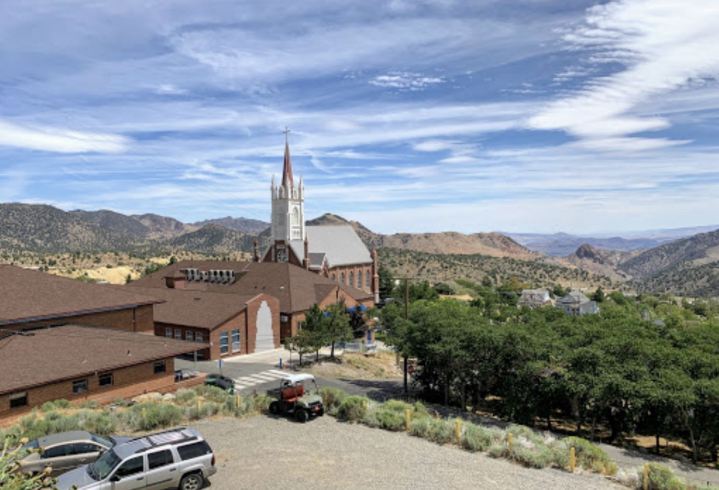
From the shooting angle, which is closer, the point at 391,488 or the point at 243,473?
the point at 391,488

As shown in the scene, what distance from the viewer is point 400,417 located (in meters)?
22.8

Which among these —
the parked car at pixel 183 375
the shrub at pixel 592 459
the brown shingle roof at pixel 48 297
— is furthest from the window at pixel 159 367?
the shrub at pixel 592 459

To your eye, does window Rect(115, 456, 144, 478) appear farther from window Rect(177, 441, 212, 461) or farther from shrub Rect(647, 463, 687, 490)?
shrub Rect(647, 463, 687, 490)

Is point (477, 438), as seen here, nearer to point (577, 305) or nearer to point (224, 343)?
point (224, 343)

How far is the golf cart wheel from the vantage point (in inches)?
911

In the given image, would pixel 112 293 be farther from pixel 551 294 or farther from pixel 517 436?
pixel 551 294

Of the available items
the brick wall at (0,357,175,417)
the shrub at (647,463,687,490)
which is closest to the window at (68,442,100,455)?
the brick wall at (0,357,175,417)

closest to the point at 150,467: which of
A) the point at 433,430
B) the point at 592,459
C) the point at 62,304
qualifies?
the point at 433,430

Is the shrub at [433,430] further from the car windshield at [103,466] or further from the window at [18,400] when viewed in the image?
the window at [18,400]

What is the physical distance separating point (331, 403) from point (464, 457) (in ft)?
26.9

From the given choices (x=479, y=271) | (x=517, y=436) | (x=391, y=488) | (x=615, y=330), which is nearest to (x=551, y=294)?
(x=479, y=271)

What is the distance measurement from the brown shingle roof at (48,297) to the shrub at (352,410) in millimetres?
17472

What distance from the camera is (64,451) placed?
15656 mm

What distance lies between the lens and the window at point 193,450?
591 inches
